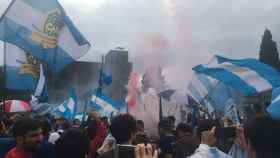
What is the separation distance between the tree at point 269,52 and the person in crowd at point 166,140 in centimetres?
5839

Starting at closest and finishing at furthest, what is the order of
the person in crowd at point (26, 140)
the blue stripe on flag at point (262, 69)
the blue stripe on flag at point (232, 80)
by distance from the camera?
the person in crowd at point (26, 140) < the blue stripe on flag at point (262, 69) < the blue stripe on flag at point (232, 80)

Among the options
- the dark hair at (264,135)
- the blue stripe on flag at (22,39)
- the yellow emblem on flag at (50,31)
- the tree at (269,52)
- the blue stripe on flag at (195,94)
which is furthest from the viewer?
the tree at (269,52)

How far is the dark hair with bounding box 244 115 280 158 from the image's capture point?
3.22 m

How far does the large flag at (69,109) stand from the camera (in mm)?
14908

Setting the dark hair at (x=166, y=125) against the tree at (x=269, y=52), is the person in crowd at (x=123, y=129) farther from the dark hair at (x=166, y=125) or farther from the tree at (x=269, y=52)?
the tree at (x=269, y=52)

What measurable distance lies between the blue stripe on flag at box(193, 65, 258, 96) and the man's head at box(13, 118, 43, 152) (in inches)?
247

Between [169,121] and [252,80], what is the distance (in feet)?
8.19

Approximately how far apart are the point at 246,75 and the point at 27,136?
255 inches

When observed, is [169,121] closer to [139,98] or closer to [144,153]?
[144,153]

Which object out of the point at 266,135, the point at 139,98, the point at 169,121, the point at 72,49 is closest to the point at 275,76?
the point at 169,121

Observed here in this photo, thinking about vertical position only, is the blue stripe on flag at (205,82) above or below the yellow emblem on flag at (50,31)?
below

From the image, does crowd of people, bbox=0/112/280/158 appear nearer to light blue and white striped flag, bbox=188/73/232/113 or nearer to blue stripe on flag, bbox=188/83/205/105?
light blue and white striped flag, bbox=188/73/232/113

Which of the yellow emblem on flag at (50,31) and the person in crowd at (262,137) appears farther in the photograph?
the yellow emblem on flag at (50,31)

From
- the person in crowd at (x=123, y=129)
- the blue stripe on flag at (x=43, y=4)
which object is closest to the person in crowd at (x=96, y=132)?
the blue stripe on flag at (x=43, y=4)
